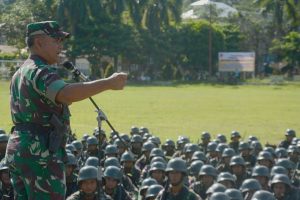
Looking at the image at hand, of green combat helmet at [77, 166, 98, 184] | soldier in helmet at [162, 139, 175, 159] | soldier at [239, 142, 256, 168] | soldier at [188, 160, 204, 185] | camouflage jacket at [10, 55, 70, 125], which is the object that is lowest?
soldier in helmet at [162, 139, 175, 159]

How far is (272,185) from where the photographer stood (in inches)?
403

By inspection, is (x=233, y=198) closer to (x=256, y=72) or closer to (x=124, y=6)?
(x=124, y=6)

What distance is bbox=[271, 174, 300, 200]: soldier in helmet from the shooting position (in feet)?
33.0

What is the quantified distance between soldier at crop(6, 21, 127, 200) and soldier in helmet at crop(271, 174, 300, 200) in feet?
20.1

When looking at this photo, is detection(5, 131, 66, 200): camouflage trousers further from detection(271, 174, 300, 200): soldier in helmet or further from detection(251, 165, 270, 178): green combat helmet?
detection(251, 165, 270, 178): green combat helmet

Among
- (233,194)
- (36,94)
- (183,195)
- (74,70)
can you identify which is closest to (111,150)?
(233,194)

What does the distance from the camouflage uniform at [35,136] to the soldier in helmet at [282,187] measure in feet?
20.1

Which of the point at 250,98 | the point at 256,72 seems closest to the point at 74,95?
the point at 250,98

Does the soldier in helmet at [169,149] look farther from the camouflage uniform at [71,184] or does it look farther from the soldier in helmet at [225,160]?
the camouflage uniform at [71,184]

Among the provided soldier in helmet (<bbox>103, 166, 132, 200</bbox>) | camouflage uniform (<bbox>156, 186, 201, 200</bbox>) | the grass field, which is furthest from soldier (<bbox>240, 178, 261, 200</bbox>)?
the grass field

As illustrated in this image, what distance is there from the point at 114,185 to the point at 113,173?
0.75 ft

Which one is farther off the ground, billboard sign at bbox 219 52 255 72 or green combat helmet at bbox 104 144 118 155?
green combat helmet at bbox 104 144 118 155

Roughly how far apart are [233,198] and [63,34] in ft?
14.9

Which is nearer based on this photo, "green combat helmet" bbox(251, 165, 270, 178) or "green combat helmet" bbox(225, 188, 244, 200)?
"green combat helmet" bbox(225, 188, 244, 200)
